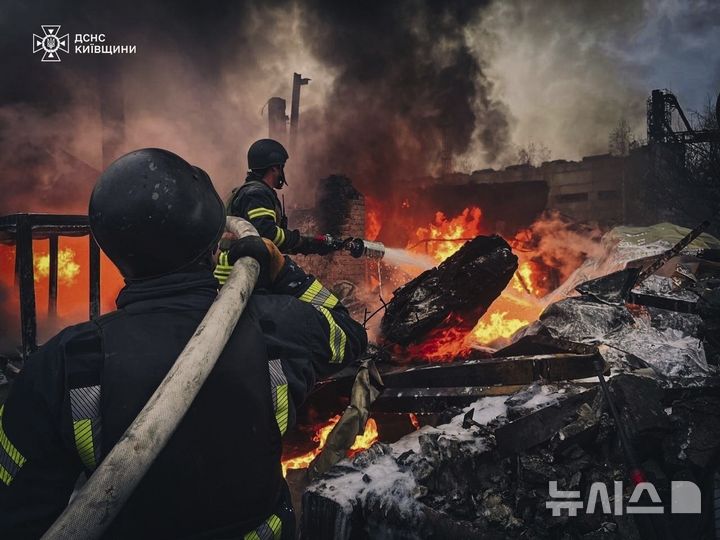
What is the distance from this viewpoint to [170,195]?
133 cm

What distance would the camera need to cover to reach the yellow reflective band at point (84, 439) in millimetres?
1097

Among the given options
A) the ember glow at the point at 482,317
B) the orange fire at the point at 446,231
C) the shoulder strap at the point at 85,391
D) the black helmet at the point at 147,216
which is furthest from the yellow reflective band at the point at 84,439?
the orange fire at the point at 446,231

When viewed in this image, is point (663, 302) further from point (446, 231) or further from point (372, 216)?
point (372, 216)

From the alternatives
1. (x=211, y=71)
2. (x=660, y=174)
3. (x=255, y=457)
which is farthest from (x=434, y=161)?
(x=255, y=457)

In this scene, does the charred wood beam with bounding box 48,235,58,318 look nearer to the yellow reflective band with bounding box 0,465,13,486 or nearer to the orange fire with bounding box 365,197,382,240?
the yellow reflective band with bounding box 0,465,13,486

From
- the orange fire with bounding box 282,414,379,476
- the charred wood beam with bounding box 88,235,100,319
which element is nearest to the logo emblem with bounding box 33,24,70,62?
the charred wood beam with bounding box 88,235,100,319

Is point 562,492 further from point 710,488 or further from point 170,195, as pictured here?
point 170,195

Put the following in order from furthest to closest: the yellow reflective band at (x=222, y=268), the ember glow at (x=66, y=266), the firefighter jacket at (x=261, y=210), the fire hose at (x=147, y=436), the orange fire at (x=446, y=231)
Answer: the orange fire at (x=446, y=231), the ember glow at (x=66, y=266), the firefighter jacket at (x=261, y=210), the yellow reflective band at (x=222, y=268), the fire hose at (x=147, y=436)

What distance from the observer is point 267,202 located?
169 inches

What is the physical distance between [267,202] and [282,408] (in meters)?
3.18

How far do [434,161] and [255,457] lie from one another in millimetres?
15377

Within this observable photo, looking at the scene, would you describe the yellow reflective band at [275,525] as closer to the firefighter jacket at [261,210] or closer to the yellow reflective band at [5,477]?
the yellow reflective band at [5,477]

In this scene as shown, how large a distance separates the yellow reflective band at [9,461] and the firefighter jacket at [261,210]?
9.99ft

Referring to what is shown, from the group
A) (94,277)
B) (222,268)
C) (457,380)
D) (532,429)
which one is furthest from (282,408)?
(94,277)
